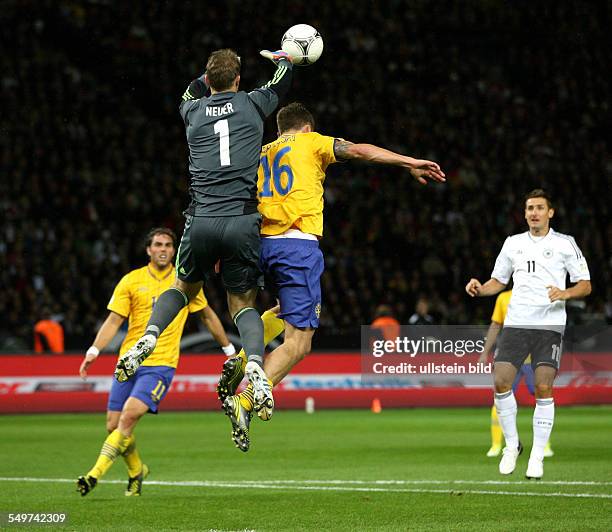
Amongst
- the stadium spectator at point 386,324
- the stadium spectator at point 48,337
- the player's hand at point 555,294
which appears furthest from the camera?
the stadium spectator at point 48,337

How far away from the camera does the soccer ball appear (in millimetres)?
8391

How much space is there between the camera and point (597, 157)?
1198 inches

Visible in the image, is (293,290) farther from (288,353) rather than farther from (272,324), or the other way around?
(272,324)

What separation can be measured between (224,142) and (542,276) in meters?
4.84

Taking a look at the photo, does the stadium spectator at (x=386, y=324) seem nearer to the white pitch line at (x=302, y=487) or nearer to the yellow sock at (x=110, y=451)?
the white pitch line at (x=302, y=487)

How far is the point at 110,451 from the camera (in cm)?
1092

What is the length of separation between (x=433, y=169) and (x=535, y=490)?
171 inches

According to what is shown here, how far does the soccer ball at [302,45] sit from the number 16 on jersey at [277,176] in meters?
0.65

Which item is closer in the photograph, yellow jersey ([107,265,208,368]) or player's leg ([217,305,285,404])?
player's leg ([217,305,285,404])

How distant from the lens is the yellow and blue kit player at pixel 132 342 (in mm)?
11203

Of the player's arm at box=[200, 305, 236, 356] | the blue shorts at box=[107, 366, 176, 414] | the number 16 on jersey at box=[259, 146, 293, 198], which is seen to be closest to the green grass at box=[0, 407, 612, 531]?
the blue shorts at box=[107, 366, 176, 414]

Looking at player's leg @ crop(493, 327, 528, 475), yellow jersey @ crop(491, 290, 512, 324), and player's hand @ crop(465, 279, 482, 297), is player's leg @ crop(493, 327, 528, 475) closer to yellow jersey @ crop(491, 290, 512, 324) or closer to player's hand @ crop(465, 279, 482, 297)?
player's hand @ crop(465, 279, 482, 297)

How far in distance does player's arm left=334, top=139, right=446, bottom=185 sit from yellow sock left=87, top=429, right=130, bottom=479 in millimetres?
4104

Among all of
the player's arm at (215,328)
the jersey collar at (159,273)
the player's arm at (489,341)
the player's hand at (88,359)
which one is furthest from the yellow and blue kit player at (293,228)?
the player's arm at (489,341)
